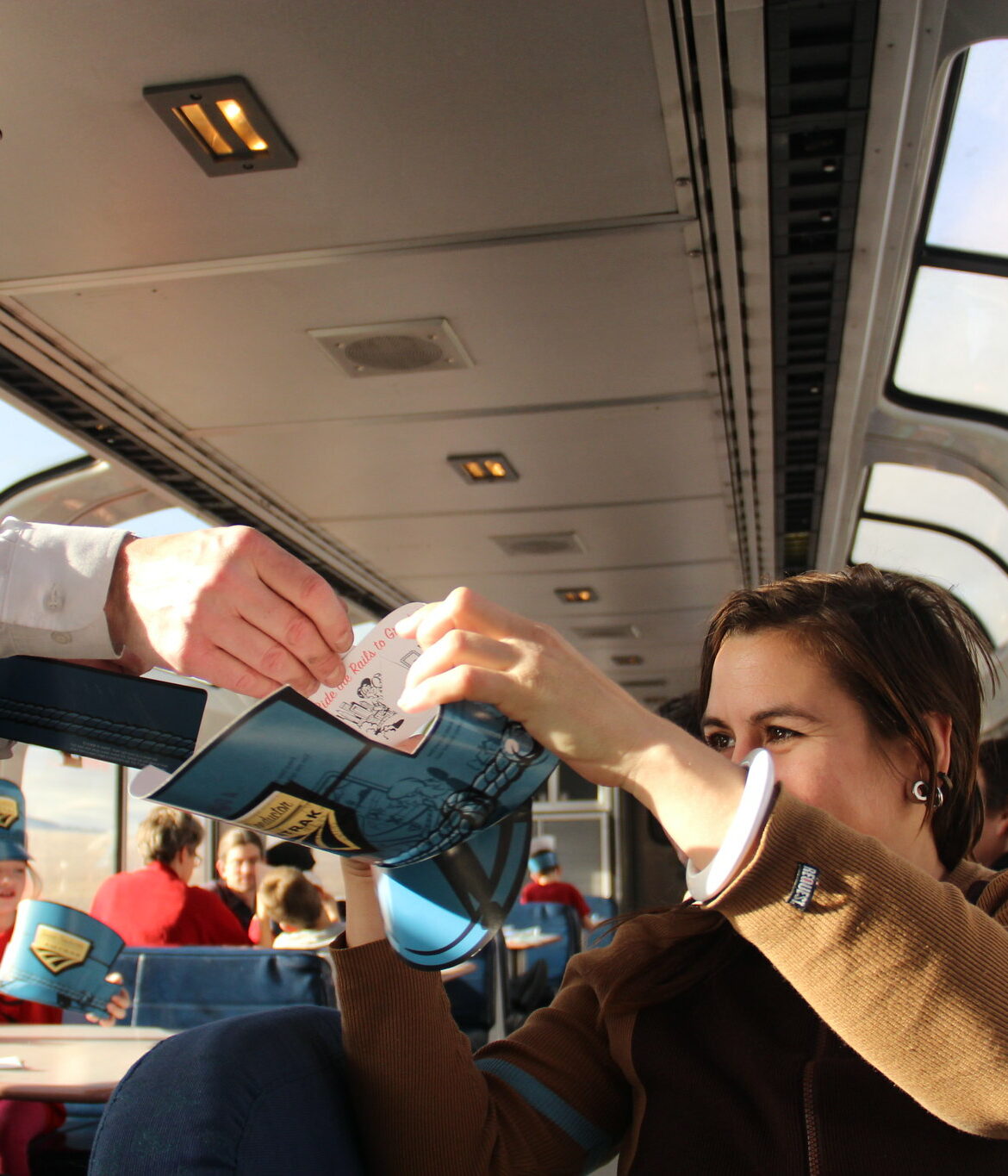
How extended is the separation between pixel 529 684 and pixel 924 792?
2.62 feet

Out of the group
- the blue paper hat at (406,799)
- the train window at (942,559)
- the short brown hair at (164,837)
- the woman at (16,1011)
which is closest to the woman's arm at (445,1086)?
the blue paper hat at (406,799)

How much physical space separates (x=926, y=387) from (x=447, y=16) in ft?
9.57

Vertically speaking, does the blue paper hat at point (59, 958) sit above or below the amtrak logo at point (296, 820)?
below

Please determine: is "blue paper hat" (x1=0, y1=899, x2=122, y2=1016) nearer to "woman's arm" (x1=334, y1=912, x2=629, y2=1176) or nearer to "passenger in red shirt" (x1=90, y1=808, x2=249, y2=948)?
"woman's arm" (x1=334, y1=912, x2=629, y2=1176)

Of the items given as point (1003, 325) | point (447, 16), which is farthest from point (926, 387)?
point (447, 16)

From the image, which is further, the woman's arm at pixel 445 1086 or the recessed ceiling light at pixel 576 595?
the recessed ceiling light at pixel 576 595

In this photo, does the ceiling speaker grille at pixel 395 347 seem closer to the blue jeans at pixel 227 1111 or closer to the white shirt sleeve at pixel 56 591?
the white shirt sleeve at pixel 56 591

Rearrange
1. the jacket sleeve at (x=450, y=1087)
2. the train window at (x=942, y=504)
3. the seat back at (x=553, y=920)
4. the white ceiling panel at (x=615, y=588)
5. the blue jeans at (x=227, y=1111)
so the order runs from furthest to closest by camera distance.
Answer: the seat back at (x=553, y=920), the white ceiling panel at (x=615, y=588), the train window at (x=942, y=504), the jacket sleeve at (x=450, y=1087), the blue jeans at (x=227, y=1111)

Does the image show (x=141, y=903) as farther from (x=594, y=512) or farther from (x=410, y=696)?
(x=410, y=696)

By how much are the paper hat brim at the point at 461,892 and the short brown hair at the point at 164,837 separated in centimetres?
414

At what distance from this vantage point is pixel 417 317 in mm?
3453

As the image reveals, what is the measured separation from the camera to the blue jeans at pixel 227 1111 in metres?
1.13

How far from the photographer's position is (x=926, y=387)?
453 centimetres

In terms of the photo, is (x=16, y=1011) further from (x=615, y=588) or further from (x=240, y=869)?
(x=615, y=588)
